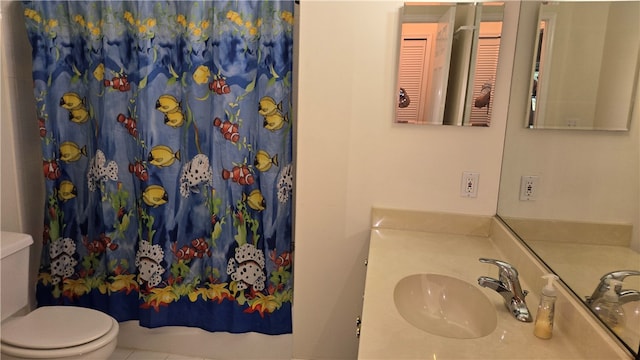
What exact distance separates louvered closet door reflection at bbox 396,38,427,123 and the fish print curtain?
0.55 meters

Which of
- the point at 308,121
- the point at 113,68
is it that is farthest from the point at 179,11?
the point at 308,121

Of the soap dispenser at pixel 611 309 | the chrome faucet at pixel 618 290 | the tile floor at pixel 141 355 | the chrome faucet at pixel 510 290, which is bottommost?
the tile floor at pixel 141 355

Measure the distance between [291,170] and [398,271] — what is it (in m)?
0.85

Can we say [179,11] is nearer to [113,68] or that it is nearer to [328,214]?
[113,68]

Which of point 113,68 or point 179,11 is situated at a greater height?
point 179,11

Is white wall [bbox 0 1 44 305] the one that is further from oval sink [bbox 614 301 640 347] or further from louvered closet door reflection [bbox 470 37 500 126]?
oval sink [bbox 614 301 640 347]

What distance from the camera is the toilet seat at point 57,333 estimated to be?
5.25 ft

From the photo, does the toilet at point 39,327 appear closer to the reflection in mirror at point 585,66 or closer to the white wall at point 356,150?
the white wall at point 356,150

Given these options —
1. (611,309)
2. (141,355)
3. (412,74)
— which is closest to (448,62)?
(412,74)

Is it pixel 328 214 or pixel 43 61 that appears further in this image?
pixel 43 61

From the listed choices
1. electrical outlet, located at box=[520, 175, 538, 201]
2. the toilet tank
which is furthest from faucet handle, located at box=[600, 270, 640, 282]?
the toilet tank

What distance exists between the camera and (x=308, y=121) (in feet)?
5.67

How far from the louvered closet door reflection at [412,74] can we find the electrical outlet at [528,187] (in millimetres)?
479

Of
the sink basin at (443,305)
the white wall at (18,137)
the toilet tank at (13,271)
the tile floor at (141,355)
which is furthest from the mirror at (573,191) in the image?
the white wall at (18,137)
